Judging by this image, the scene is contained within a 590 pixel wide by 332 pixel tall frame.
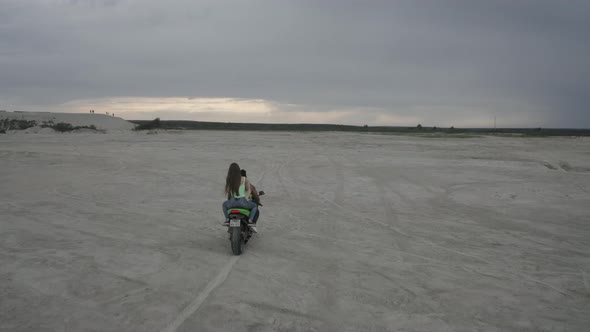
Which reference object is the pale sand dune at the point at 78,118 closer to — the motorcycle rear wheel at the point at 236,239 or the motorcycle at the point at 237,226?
the motorcycle at the point at 237,226

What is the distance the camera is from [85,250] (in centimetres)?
710

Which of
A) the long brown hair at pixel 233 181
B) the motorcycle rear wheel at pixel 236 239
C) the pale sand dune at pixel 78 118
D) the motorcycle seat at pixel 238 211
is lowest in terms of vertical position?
the motorcycle rear wheel at pixel 236 239

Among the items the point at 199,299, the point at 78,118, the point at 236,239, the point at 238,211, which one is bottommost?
the point at 199,299

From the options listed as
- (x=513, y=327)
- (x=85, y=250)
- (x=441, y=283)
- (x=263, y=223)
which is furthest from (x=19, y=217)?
(x=513, y=327)

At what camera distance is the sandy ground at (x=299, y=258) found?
486 cm

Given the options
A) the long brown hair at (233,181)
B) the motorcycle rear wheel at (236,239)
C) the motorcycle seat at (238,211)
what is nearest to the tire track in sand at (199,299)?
the motorcycle rear wheel at (236,239)

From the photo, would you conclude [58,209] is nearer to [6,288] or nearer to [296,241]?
[6,288]

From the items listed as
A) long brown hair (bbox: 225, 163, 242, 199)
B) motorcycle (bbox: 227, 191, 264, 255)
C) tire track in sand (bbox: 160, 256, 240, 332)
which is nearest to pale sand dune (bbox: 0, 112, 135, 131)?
long brown hair (bbox: 225, 163, 242, 199)

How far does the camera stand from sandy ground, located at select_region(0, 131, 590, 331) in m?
4.86

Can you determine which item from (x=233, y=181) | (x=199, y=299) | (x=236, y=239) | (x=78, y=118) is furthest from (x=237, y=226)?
(x=78, y=118)

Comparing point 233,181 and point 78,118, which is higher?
point 78,118

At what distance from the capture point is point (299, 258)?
22.9ft

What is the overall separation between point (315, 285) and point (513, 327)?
2.39 m

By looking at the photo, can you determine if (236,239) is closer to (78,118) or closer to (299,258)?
(299,258)
